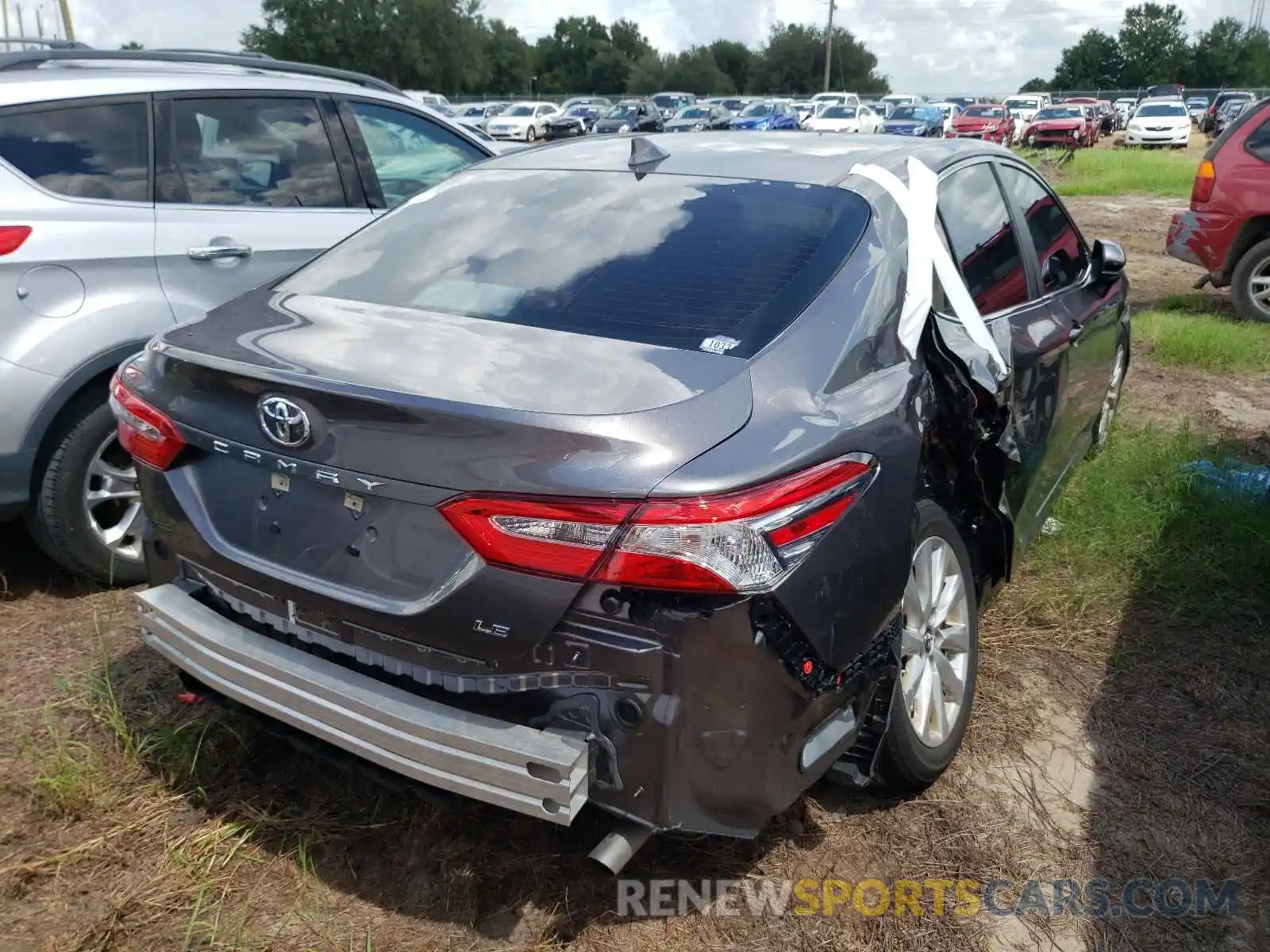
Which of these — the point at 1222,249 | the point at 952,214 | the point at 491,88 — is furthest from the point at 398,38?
the point at 952,214

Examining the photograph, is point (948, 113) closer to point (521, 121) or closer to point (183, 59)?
point (521, 121)

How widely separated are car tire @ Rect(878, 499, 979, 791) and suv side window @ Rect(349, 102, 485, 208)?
9.84ft

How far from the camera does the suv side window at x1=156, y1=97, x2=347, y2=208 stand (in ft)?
13.5

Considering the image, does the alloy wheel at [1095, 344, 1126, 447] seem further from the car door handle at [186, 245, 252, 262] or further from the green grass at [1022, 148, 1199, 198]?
the green grass at [1022, 148, 1199, 198]

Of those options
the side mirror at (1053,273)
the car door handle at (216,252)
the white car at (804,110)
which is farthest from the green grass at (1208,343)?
the white car at (804,110)

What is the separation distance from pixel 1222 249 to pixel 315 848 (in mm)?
8464

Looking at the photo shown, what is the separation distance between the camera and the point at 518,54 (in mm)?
82188

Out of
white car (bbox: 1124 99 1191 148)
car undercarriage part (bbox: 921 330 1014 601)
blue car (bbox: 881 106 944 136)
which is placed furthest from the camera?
white car (bbox: 1124 99 1191 148)

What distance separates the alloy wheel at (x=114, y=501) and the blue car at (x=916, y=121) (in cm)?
2948

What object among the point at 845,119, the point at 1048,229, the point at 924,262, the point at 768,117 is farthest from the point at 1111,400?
the point at 768,117

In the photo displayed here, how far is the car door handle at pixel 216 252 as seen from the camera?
3.99 meters

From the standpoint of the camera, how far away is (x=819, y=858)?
8.63ft

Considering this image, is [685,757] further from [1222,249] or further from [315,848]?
[1222,249]

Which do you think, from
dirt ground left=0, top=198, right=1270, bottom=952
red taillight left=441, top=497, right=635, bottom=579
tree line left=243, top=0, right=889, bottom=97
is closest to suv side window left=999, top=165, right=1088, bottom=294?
dirt ground left=0, top=198, right=1270, bottom=952
